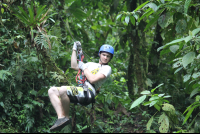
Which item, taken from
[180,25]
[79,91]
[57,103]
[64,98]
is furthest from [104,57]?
[180,25]

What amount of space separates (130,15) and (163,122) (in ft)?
5.35

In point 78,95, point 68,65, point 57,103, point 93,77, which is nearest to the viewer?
point 57,103

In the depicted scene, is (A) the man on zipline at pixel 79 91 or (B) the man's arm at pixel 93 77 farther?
(B) the man's arm at pixel 93 77

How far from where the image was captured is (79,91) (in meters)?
3.02

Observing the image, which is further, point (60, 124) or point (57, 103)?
point (57, 103)

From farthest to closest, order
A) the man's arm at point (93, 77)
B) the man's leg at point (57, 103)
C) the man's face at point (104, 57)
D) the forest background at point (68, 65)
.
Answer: the forest background at point (68, 65)
the man's face at point (104, 57)
the man's arm at point (93, 77)
the man's leg at point (57, 103)

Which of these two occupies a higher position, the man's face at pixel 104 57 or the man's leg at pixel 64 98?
the man's face at pixel 104 57

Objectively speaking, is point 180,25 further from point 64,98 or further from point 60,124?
point 60,124

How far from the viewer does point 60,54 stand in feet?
15.6

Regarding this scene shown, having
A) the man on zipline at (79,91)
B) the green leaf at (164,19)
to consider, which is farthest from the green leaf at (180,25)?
the man on zipline at (79,91)

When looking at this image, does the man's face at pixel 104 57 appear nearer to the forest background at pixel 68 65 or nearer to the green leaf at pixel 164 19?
the forest background at pixel 68 65

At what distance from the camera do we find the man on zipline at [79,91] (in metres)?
2.85

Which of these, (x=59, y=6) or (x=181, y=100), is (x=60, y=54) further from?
(x=181, y=100)

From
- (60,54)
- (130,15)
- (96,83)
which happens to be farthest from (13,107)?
(130,15)
